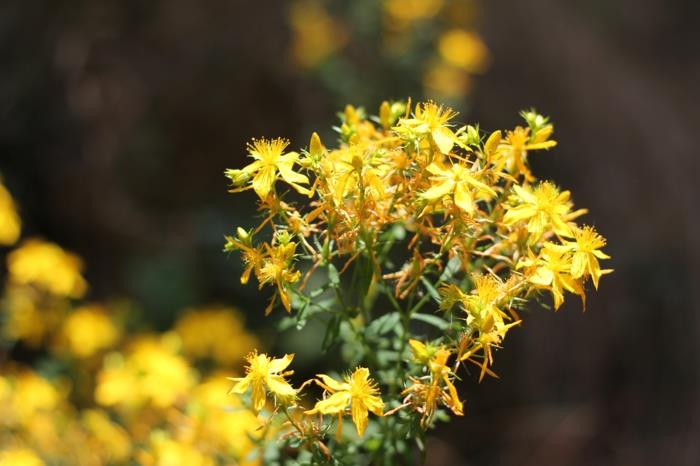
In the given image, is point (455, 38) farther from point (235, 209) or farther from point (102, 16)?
point (102, 16)

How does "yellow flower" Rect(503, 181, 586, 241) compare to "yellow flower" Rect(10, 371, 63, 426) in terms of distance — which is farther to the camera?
"yellow flower" Rect(10, 371, 63, 426)

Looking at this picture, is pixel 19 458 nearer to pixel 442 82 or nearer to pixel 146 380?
pixel 146 380

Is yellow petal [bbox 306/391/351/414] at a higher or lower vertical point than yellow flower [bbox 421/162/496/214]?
lower

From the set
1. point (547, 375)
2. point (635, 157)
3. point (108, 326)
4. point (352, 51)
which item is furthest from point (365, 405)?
point (635, 157)

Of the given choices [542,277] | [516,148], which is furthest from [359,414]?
[516,148]

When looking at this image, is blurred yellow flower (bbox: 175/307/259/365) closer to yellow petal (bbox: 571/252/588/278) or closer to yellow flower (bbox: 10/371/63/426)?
yellow flower (bbox: 10/371/63/426)

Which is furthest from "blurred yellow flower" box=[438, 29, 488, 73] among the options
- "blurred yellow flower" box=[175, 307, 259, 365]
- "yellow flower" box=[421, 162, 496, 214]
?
"yellow flower" box=[421, 162, 496, 214]
